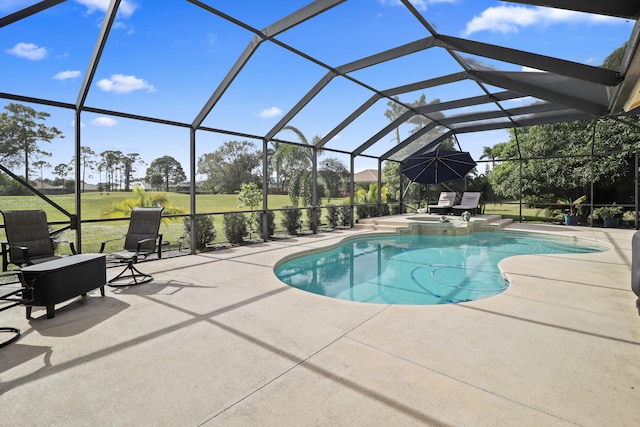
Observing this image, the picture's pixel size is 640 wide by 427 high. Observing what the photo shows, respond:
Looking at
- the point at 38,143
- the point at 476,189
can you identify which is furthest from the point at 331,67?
the point at 476,189

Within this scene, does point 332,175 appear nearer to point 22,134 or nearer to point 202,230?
point 202,230

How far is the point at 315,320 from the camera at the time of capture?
→ 10.5 feet

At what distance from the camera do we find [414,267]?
6.65m

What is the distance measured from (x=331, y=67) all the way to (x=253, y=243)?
4.74 meters

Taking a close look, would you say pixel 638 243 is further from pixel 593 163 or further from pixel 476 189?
pixel 476 189

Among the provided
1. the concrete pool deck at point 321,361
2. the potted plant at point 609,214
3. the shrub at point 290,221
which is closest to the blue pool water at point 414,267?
the concrete pool deck at point 321,361

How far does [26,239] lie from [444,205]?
12869 mm

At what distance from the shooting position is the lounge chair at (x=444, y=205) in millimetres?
12914

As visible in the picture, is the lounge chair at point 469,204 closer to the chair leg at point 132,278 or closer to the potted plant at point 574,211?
the potted plant at point 574,211

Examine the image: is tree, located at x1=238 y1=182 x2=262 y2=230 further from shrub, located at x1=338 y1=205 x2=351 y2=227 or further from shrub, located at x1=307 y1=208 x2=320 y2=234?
shrub, located at x1=338 y1=205 x2=351 y2=227

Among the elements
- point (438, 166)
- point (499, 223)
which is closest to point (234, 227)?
point (438, 166)

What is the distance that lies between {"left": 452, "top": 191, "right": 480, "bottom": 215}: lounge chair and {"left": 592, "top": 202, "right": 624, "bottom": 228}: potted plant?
4.10 meters

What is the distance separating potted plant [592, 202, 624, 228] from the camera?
10.9 metres

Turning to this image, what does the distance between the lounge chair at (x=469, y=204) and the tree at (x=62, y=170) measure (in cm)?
1251
